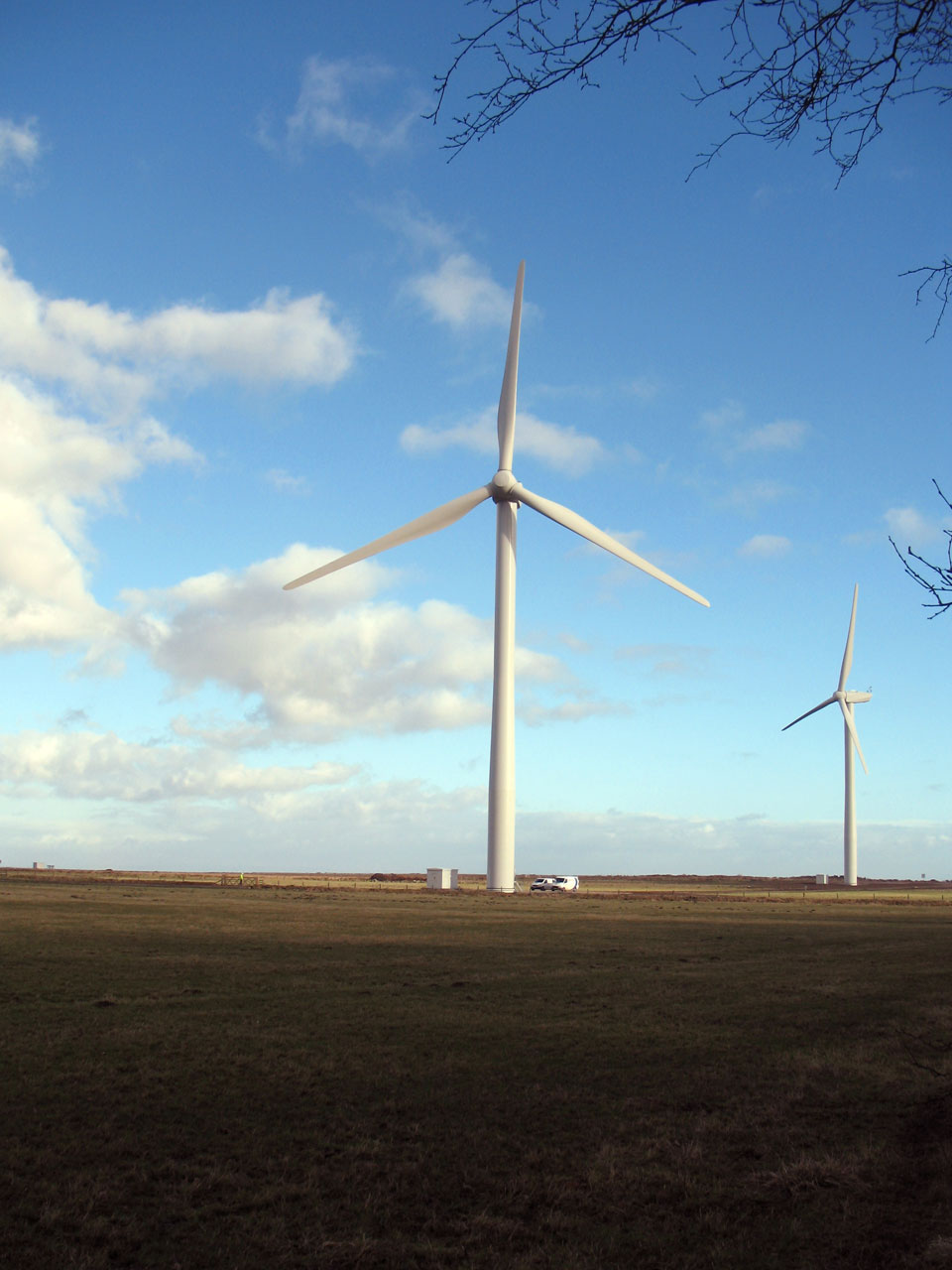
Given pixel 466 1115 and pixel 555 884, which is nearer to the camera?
pixel 466 1115

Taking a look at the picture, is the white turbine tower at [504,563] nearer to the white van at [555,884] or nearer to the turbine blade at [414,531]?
the turbine blade at [414,531]

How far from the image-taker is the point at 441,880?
8531cm

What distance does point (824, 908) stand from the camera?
70625mm

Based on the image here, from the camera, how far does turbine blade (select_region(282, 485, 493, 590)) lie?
71562 mm

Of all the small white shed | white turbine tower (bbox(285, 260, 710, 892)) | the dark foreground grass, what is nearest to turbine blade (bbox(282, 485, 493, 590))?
white turbine tower (bbox(285, 260, 710, 892))

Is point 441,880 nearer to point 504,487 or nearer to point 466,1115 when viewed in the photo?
point 504,487

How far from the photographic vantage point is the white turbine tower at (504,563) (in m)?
72.2

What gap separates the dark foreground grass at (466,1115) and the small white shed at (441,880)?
56393 millimetres

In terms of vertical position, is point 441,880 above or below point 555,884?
above

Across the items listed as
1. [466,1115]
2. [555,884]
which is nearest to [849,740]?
[555,884]

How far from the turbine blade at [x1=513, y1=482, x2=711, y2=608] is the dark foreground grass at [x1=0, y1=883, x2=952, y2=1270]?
143 ft

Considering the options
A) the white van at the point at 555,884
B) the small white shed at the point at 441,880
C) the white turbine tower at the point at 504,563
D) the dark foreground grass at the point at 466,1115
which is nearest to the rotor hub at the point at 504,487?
the white turbine tower at the point at 504,563

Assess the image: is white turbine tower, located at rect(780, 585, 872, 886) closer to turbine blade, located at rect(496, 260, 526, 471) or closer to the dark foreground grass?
turbine blade, located at rect(496, 260, 526, 471)

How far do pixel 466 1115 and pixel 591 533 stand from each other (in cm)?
6139
